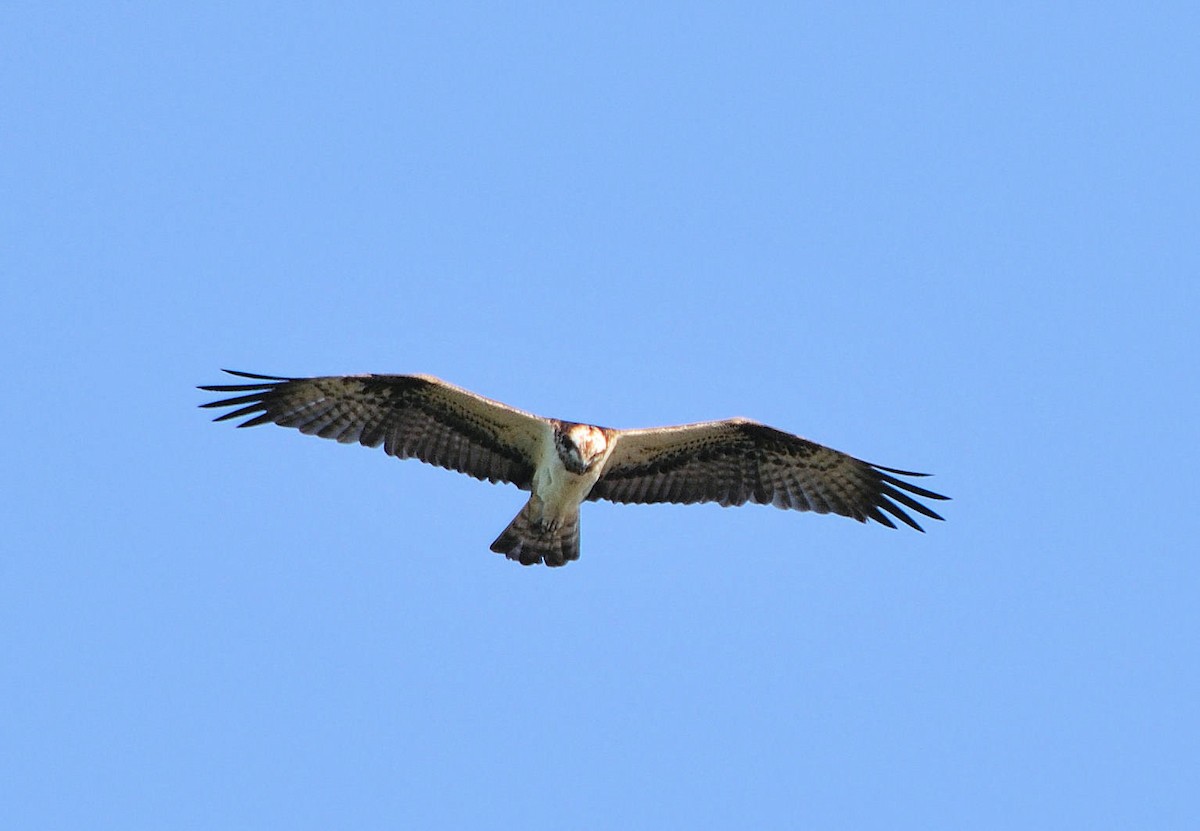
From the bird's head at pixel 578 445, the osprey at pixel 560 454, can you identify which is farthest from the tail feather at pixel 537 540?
the bird's head at pixel 578 445

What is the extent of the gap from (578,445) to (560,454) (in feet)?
0.71

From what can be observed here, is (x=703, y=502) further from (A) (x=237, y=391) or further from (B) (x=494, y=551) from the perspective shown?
(A) (x=237, y=391)

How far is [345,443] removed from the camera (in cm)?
1284

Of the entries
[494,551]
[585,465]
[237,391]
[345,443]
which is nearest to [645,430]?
[585,465]

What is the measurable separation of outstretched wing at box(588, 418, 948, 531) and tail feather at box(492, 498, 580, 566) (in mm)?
381

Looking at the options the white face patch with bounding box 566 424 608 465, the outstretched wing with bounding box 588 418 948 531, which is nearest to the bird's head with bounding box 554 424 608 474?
the white face patch with bounding box 566 424 608 465

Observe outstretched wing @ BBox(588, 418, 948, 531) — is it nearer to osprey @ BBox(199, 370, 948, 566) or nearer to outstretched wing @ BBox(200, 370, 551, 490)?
osprey @ BBox(199, 370, 948, 566)

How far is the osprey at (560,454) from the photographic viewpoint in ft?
41.5

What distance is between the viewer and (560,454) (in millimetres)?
12445

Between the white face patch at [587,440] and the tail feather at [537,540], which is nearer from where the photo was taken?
the white face patch at [587,440]

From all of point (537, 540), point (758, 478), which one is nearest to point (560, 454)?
point (537, 540)

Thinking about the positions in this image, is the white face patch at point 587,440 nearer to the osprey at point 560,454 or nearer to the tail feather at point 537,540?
the osprey at point 560,454

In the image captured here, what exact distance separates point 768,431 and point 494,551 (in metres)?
2.37

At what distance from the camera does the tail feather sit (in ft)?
42.6
